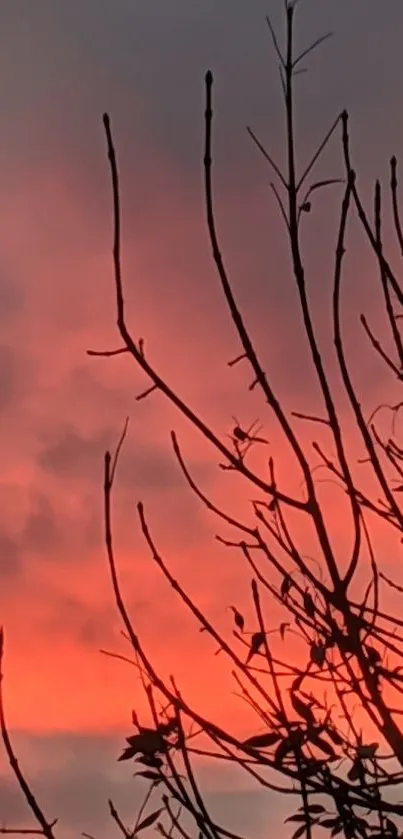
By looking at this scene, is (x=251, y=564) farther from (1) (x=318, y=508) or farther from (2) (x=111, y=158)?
(2) (x=111, y=158)

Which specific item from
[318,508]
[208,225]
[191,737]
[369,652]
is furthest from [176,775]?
[208,225]

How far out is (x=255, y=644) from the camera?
392 cm

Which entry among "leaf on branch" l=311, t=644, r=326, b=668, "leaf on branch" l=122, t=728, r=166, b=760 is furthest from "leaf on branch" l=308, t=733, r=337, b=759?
"leaf on branch" l=122, t=728, r=166, b=760

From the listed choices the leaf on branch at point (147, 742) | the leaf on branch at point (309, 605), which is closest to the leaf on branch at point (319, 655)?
the leaf on branch at point (309, 605)

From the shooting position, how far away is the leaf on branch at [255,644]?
3.91m

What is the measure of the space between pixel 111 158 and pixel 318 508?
1164 mm

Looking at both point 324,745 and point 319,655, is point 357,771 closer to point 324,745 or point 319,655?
point 324,745

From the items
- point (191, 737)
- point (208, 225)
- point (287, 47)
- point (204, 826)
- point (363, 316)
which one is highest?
point (287, 47)

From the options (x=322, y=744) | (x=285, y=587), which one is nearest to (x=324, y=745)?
(x=322, y=744)

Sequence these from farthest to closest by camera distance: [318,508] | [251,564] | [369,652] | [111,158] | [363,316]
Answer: [363,316] → [251,564] → [369,652] → [318,508] → [111,158]

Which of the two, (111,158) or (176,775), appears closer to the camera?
(111,158)

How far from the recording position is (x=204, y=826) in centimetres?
343

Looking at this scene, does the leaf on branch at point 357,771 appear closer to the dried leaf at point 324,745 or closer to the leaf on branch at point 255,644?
the dried leaf at point 324,745

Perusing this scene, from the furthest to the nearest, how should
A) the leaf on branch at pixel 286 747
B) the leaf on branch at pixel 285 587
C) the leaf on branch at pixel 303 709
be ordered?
the leaf on branch at pixel 285 587 → the leaf on branch at pixel 303 709 → the leaf on branch at pixel 286 747
